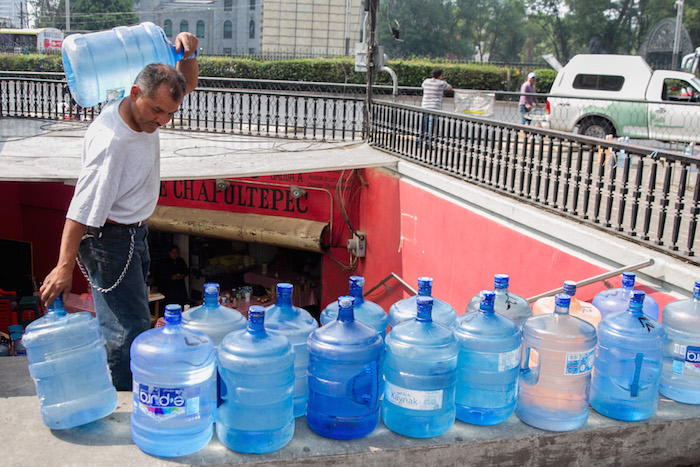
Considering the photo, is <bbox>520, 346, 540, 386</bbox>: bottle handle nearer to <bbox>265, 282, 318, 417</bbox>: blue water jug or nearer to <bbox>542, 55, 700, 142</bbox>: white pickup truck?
<bbox>265, 282, 318, 417</bbox>: blue water jug

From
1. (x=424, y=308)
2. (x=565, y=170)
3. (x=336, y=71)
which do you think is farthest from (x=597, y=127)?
(x=336, y=71)

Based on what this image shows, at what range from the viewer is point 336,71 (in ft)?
113

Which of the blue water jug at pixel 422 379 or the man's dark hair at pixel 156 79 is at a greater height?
the man's dark hair at pixel 156 79

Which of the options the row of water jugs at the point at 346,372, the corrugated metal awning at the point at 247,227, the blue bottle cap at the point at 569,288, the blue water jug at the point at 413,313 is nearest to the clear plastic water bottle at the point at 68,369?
the row of water jugs at the point at 346,372

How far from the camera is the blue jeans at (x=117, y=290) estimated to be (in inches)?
123

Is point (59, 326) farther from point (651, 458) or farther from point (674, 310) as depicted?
point (674, 310)

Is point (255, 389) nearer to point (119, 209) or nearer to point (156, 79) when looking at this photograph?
point (119, 209)

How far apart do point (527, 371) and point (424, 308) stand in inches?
27.4

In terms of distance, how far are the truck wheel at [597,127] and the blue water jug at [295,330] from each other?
40.7 ft

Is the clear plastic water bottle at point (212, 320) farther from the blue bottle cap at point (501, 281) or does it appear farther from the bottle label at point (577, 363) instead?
the bottle label at point (577, 363)

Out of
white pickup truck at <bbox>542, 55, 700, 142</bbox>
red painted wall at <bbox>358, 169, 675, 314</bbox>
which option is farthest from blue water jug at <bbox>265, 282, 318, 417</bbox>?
white pickup truck at <bbox>542, 55, 700, 142</bbox>

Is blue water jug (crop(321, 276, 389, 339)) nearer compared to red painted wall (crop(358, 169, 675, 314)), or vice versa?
blue water jug (crop(321, 276, 389, 339))

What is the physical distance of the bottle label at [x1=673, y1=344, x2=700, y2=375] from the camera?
3.20 m

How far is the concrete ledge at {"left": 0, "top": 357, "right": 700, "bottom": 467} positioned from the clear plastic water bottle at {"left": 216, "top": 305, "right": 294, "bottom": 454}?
0.07 m
